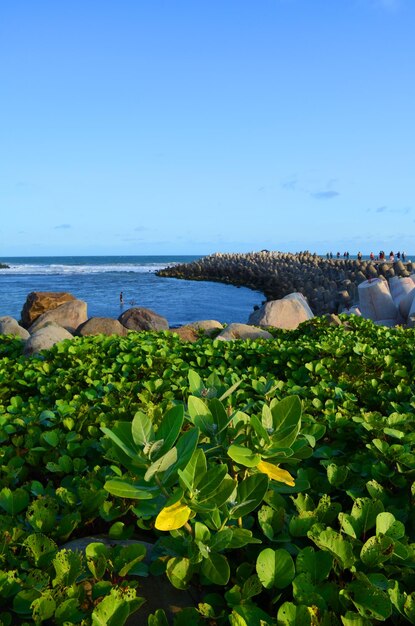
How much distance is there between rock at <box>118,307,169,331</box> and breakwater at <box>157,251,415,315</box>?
1147 centimetres

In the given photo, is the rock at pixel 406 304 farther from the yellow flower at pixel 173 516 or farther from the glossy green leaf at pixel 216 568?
the yellow flower at pixel 173 516

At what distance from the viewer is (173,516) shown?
4.19 feet

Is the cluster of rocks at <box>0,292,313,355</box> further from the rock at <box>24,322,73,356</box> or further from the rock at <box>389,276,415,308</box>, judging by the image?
the rock at <box>389,276,415,308</box>

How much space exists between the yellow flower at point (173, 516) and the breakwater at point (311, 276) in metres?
19.7

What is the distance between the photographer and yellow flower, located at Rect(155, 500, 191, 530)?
4.11 ft

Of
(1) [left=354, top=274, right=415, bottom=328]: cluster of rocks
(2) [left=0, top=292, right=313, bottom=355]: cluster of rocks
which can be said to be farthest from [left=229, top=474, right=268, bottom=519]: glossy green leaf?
(1) [left=354, top=274, right=415, bottom=328]: cluster of rocks

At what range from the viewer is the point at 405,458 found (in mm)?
1982

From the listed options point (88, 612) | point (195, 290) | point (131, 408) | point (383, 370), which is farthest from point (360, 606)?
point (195, 290)

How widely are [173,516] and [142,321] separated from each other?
9666mm

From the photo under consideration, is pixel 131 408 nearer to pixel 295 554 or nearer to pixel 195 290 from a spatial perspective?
pixel 295 554

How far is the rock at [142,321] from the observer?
10797 mm

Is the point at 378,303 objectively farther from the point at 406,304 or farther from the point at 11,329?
the point at 11,329

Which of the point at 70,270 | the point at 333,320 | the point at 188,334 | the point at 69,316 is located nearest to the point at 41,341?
the point at 188,334

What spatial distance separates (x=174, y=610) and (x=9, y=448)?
1525mm
